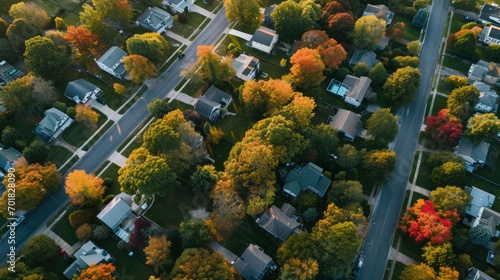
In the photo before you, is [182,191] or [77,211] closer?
[77,211]

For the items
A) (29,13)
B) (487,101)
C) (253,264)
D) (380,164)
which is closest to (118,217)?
(253,264)

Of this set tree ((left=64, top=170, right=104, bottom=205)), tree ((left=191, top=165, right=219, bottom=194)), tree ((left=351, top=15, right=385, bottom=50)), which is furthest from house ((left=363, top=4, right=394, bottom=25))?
tree ((left=64, top=170, right=104, bottom=205))

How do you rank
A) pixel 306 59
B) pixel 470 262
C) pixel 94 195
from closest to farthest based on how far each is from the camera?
pixel 470 262 → pixel 94 195 → pixel 306 59

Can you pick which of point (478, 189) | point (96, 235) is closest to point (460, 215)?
point (478, 189)

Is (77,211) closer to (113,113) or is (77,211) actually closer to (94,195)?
(94,195)

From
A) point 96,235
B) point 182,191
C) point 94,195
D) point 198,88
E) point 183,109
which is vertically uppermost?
point 198,88

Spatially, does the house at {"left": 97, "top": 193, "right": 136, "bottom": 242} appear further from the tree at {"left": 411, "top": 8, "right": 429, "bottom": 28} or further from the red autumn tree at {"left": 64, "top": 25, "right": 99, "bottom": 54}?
the tree at {"left": 411, "top": 8, "right": 429, "bottom": 28}

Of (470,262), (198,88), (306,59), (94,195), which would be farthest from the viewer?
(198,88)

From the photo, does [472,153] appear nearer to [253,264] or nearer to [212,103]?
[253,264]
